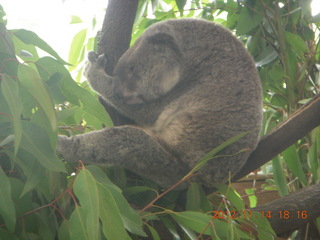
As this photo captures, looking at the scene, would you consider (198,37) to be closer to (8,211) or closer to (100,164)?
(100,164)

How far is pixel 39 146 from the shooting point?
124 cm

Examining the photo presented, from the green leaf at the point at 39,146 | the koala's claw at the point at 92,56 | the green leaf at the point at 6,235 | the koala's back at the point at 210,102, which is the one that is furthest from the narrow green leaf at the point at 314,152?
the green leaf at the point at 6,235

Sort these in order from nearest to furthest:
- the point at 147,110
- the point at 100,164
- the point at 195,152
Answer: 1. the point at 100,164
2. the point at 195,152
3. the point at 147,110

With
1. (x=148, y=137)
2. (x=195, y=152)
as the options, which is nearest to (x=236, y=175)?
(x=195, y=152)

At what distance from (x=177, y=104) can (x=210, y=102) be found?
191mm

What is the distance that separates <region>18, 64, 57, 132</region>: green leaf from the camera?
116 cm

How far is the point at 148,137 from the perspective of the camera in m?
1.89

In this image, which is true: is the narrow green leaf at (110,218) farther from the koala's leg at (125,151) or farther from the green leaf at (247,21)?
the green leaf at (247,21)

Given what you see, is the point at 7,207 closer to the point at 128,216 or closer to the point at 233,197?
the point at 128,216

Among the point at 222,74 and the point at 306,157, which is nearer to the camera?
the point at 222,74

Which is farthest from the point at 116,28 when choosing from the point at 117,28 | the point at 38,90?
the point at 38,90

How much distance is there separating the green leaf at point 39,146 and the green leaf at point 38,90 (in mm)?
83

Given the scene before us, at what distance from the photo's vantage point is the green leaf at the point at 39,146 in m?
1.22

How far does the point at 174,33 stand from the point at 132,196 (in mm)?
944
